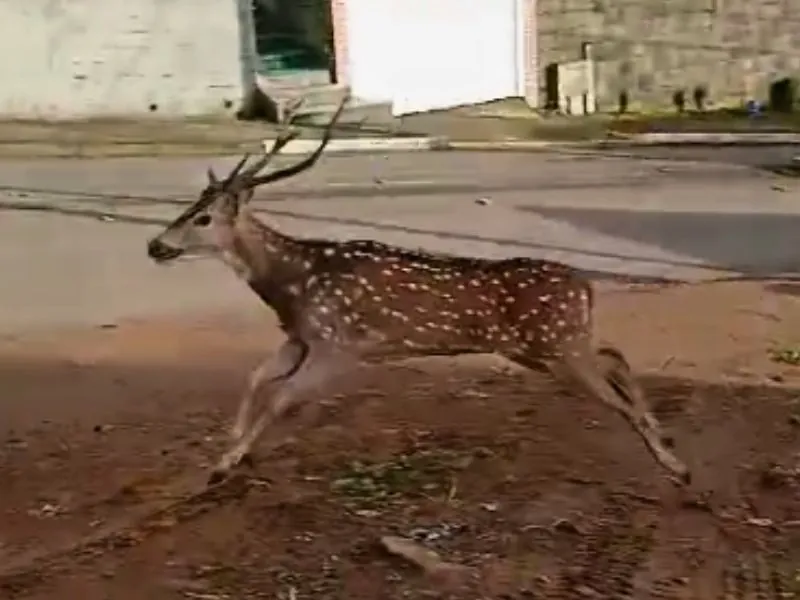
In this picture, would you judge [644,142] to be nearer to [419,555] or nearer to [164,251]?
[164,251]

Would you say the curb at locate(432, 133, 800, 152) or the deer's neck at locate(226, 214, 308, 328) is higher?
the deer's neck at locate(226, 214, 308, 328)

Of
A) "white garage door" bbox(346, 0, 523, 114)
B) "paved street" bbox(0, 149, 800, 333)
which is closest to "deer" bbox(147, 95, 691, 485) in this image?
Answer: "paved street" bbox(0, 149, 800, 333)

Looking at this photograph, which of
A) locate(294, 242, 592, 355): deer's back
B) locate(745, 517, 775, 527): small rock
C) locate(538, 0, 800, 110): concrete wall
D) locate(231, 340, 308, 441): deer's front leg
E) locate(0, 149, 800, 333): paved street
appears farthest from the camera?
locate(538, 0, 800, 110): concrete wall

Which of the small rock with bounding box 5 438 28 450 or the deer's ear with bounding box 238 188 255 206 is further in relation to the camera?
the small rock with bounding box 5 438 28 450

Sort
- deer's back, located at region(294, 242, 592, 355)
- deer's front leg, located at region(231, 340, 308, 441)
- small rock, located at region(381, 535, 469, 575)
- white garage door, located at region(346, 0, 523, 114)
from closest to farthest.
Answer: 1. small rock, located at region(381, 535, 469, 575)
2. deer's back, located at region(294, 242, 592, 355)
3. deer's front leg, located at region(231, 340, 308, 441)
4. white garage door, located at region(346, 0, 523, 114)

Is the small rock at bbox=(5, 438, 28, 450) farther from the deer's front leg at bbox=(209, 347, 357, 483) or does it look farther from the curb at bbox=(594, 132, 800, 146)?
the curb at bbox=(594, 132, 800, 146)

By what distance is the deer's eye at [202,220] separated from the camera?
206 inches

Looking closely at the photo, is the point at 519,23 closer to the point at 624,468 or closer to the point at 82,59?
the point at 82,59

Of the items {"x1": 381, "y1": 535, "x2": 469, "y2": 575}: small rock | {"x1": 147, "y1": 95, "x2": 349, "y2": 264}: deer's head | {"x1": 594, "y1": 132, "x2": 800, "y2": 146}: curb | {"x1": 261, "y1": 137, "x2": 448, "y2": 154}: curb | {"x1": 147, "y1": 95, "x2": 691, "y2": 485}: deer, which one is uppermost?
{"x1": 147, "y1": 95, "x2": 349, "y2": 264}: deer's head

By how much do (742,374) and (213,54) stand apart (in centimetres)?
1123

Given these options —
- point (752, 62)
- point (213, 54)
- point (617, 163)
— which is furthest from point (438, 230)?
point (752, 62)

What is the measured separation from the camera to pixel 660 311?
7.94m

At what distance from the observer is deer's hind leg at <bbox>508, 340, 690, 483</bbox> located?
5.27 meters

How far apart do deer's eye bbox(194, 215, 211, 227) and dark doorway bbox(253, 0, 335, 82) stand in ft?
37.8
